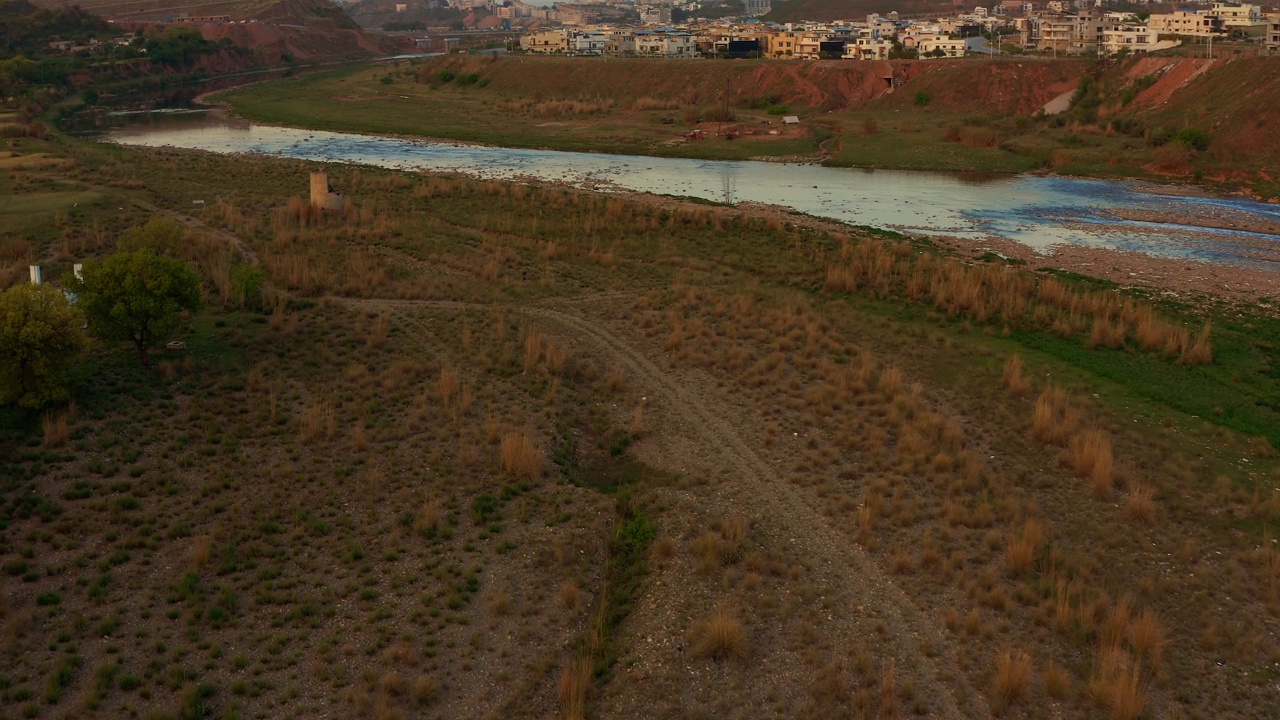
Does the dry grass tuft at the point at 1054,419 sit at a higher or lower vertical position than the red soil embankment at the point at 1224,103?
lower

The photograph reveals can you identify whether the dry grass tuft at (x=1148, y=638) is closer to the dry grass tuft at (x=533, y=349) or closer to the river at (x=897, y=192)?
the dry grass tuft at (x=533, y=349)

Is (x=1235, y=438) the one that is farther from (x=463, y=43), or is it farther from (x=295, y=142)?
(x=463, y=43)

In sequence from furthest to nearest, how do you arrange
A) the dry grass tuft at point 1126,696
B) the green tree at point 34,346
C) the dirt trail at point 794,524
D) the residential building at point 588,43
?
the residential building at point 588,43
the green tree at point 34,346
the dirt trail at point 794,524
the dry grass tuft at point 1126,696

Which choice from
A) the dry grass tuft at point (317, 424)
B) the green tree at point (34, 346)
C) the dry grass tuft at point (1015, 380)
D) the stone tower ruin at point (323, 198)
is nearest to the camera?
the green tree at point (34, 346)

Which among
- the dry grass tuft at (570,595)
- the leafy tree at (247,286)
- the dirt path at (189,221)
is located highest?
the dirt path at (189,221)

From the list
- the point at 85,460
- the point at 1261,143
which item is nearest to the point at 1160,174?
the point at 1261,143

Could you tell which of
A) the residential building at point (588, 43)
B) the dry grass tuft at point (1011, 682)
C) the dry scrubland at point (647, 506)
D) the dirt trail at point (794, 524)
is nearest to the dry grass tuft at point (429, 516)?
the dry scrubland at point (647, 506)
